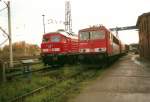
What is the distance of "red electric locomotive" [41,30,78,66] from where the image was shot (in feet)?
79.0

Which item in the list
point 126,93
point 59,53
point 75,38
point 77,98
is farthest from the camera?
point 75,38

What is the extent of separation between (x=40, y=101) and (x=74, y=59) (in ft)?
54.3

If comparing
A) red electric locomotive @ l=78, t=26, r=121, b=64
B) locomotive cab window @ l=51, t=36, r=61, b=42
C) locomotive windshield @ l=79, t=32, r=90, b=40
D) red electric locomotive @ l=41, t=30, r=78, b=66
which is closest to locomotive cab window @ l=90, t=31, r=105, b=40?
red electric locomotive @ l=78, t=26, r=121, b=64

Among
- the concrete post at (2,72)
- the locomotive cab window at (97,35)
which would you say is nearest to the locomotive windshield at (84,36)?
the locomotive cab window at (97,35)

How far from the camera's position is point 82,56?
72.3 ft

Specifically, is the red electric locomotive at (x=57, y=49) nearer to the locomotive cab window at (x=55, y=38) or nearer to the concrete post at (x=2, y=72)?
the locomotive cab window at (x=55, y=38)

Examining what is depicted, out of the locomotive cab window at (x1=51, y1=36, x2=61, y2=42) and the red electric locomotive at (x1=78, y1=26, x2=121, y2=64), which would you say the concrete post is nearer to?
the red electric locomotive at (x1=78, y1=26, x2=121, y2=64)

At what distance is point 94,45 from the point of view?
2184 cm

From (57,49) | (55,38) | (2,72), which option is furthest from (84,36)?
(2,72)

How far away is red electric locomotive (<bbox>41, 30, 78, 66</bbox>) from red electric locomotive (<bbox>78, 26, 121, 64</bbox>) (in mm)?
2239

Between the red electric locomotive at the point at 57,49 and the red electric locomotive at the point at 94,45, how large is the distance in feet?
7.34

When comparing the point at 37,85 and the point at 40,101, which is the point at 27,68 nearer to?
the point at 37,85

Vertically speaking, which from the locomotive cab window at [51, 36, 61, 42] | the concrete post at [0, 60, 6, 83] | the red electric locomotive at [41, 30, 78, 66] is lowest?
the concrete post at [0, 60, 6, 83]

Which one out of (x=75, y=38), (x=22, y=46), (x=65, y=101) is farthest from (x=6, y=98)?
(x=22, y=46)
